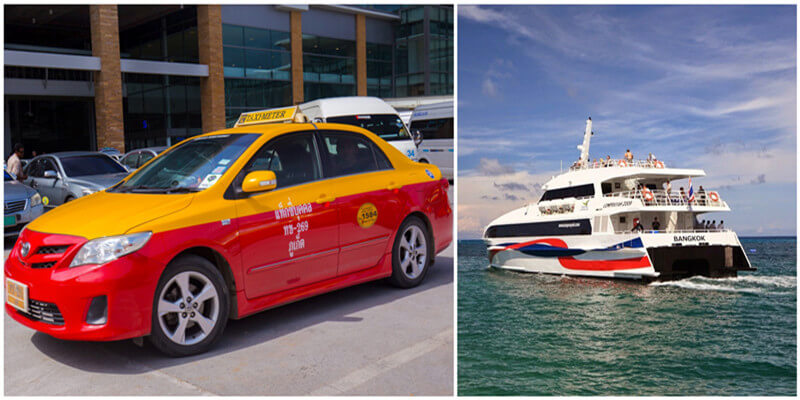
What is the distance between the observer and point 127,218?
3.92 meters

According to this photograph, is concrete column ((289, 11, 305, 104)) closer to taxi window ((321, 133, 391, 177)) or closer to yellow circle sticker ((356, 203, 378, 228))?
taxi window ((321, 133, 391, 177))

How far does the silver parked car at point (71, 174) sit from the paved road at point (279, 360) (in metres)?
6.21

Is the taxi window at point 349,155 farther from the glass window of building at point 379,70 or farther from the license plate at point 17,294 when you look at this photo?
the glass window of building at point 379,70

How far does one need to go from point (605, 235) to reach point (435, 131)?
6110mm

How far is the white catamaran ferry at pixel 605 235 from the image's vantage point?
15.9 meters

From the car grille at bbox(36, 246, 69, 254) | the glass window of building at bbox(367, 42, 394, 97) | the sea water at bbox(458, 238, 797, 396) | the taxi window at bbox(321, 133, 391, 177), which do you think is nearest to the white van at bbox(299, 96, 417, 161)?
the sea water at bbox(458, 238, 797, 396)

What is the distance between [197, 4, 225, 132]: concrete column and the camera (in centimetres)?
2755

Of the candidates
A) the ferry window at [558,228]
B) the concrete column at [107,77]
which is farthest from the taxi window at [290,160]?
the concrete column at [107,77]

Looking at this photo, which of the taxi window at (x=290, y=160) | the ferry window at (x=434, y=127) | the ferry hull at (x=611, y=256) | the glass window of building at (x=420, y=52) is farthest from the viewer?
the glass window of building at (x=420, y=52)

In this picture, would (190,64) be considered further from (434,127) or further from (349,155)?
(349,155)

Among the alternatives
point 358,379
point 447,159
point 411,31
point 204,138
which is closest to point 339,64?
point 411,31

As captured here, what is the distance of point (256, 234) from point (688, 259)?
583 inches

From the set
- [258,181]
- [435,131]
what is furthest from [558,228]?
[258,181]

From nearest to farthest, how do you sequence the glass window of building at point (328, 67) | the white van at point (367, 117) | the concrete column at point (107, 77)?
the white van at point (367, 117) < the concrete column at point (107, 77) < the glass window of building at point (328, 67)
